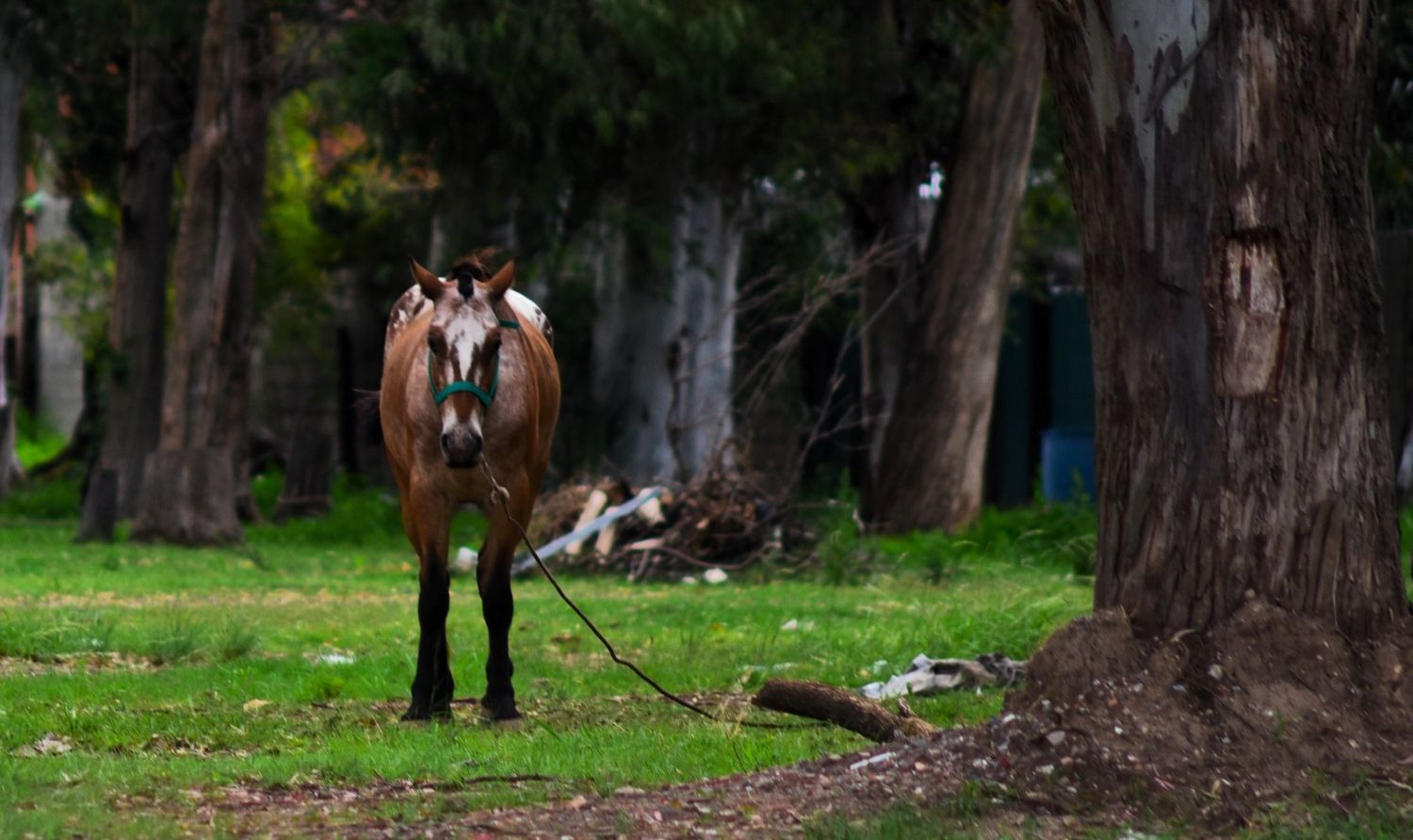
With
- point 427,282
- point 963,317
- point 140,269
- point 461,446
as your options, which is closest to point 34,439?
point 140,269

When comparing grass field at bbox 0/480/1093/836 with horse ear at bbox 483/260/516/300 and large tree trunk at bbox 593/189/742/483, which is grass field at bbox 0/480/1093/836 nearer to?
horse ear at bbox 483/260/516/300

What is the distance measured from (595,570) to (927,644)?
5.86 m

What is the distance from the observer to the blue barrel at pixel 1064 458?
2198 cm

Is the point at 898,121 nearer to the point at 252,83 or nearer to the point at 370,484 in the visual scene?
the point at 252,83

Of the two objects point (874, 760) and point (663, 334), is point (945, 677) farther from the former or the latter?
point (663, 334)

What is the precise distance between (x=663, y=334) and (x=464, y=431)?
1319 cm

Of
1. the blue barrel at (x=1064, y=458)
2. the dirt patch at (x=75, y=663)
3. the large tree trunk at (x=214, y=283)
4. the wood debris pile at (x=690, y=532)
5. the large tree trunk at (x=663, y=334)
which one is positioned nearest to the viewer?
the dirt patch at (x=75, y=663)

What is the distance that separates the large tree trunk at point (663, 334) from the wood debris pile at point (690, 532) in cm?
433

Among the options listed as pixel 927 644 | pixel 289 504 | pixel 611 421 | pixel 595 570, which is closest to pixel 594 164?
pixel 611 421

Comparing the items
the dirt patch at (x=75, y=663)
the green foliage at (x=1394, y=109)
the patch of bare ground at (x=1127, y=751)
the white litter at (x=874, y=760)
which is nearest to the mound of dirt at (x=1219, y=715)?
the patch of bare ground at (x=1127, y=751)

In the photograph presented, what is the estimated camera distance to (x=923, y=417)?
61.7 ft

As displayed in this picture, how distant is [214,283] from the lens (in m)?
19.8

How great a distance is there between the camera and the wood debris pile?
1513 centimetres

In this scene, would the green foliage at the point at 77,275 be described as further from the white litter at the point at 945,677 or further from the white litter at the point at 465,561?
the white litter at the point at 945,677
